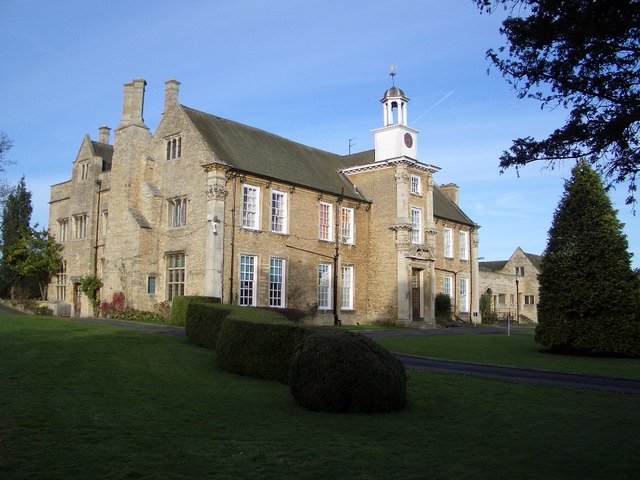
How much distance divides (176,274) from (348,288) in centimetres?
1120

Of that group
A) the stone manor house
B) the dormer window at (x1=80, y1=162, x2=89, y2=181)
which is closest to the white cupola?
the stone manor house

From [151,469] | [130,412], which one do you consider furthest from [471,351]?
[151,469]

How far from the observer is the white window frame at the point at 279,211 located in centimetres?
3131

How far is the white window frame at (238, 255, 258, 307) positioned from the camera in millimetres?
29016

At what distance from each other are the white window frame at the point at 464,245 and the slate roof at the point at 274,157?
36.5ft

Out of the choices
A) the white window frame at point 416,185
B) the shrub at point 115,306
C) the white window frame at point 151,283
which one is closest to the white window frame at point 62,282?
the shrub at point 115,306

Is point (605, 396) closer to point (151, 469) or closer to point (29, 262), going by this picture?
point (151, 469)

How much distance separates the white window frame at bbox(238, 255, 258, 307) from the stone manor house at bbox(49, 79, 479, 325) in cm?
7

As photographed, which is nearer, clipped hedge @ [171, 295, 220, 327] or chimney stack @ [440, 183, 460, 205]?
clipped hedge @ [171, 295, 220, 327]

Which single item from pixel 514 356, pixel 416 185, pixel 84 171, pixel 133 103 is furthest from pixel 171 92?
pixel 514 356

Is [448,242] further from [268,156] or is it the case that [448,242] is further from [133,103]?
[133,103]

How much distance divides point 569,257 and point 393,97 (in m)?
19.4

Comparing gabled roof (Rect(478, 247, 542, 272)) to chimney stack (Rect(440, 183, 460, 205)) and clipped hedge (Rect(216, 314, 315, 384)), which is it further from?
clipped hedge (Rect(216, 314, 315, 384))

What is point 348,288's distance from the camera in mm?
35875
